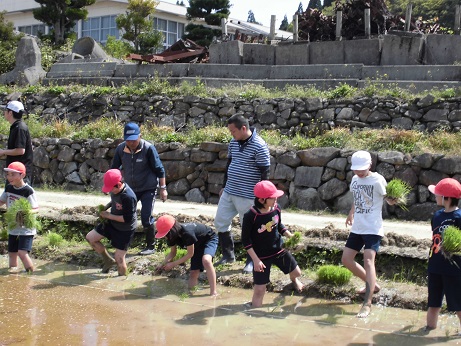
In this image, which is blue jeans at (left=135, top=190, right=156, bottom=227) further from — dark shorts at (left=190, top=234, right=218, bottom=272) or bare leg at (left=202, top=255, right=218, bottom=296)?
bare leg at (left=202, top=255, right=218, bottom=296)

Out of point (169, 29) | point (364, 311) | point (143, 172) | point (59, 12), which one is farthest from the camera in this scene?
point (169, 29)

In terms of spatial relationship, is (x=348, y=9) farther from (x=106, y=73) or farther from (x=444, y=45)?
(x=106, y=73)

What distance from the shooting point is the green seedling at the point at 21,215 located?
7.61 m

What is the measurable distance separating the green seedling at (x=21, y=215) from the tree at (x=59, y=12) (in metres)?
22.2

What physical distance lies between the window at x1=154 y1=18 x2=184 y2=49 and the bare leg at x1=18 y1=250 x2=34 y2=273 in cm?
3109

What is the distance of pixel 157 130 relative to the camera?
14695mm

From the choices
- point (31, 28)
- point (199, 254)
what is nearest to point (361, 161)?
point (199, 254)

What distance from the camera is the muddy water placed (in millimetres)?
5625

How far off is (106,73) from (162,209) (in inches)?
347

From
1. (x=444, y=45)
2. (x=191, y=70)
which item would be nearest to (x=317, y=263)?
(x=444, y=45)

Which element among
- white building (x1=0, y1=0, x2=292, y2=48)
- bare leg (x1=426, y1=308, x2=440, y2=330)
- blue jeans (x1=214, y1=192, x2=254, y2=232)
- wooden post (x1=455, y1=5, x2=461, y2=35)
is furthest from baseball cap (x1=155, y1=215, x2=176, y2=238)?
white building (x1=0, y1=0, x2=292, y2=48)

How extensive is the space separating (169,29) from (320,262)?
32.8 m

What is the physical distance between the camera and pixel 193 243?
6.97 metres

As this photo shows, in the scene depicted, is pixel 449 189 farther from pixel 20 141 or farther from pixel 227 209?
pixel 20 141
